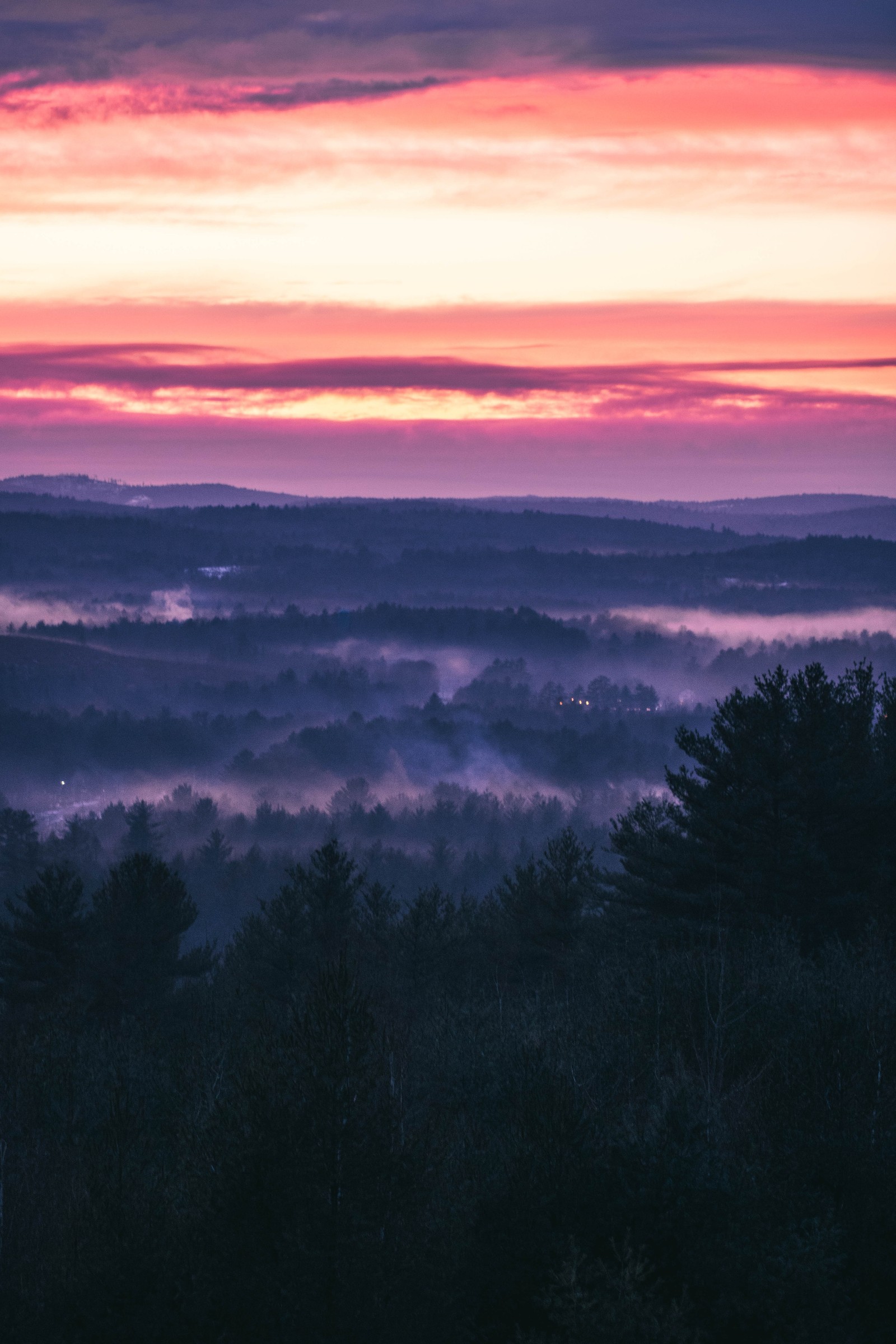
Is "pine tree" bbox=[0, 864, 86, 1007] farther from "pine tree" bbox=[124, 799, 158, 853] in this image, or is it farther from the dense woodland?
"pine tree" bbox=[124, 799, 158, 853]

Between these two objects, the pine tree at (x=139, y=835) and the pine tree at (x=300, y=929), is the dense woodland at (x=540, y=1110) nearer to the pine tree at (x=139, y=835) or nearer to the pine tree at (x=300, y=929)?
the pine tree at (x=300, y=929)

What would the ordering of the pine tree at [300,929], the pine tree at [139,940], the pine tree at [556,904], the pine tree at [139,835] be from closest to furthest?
1. the pine tree at [556,904]
2. the pine tree at [139,940]
3. the pine tree at [300,929]
4. the pine tree at [139,835]

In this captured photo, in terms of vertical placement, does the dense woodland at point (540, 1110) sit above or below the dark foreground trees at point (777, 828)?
below

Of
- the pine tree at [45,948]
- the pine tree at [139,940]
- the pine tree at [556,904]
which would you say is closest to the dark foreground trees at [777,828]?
the pine tree at [556,904]

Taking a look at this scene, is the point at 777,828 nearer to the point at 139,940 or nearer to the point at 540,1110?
the point at 540,1110

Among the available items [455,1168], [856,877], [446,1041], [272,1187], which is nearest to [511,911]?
[856,877]

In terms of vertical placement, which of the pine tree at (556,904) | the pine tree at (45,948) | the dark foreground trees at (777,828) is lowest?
the pine tree at (45,948)

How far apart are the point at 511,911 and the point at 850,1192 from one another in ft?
86.4

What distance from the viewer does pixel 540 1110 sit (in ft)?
50.0

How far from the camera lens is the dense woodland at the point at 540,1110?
1321 cm

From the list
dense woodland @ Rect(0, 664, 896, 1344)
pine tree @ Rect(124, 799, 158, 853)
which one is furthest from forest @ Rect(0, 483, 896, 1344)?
pine tree @ Rect(124, 799, 158, 853)

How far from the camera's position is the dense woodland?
1321cm

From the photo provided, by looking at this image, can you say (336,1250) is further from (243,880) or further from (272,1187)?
(243,880)

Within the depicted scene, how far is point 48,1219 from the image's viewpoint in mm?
19156
